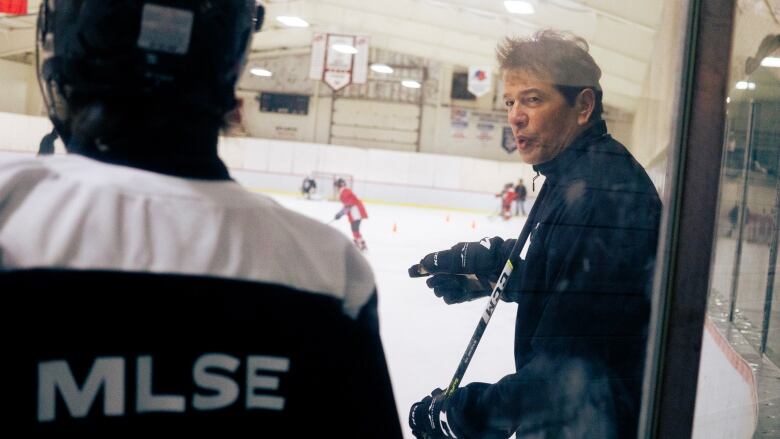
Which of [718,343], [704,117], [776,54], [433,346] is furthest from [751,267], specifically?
[433,346]

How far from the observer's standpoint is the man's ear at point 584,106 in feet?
4.18

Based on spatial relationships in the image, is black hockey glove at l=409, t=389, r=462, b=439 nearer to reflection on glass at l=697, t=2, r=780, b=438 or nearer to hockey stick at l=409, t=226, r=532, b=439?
hockey stick at l=409, t=226, r=532, b=439

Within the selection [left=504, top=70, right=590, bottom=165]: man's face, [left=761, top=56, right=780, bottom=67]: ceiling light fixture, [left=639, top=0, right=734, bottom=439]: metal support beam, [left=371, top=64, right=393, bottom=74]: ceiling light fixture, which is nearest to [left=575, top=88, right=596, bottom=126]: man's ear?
[left=504, top=70, right=590, bottom=165]: man's face

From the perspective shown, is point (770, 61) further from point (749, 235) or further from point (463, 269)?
point (463, 269)

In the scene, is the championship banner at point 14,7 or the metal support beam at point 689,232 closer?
the championship banner at point 14,7

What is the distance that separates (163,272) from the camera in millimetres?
469

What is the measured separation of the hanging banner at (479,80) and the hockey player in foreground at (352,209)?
253mm

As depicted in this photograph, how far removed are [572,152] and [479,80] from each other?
228 mm

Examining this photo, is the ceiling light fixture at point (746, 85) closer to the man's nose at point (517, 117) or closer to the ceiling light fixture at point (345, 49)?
the man's nose at point (517, 117)

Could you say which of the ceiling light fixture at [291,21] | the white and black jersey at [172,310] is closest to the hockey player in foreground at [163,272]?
the white and black jersey at [172,310]

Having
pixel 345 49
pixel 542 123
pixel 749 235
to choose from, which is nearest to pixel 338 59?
pixel 345 49

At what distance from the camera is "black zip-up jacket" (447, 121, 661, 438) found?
128 cm

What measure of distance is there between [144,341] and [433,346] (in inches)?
32.9

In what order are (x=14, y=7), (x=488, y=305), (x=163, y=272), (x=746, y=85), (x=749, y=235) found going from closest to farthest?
(x=163, y=272), (x=14, y=7), (x=488, y=305), (x=746, y=85), (x=749, y=235)
